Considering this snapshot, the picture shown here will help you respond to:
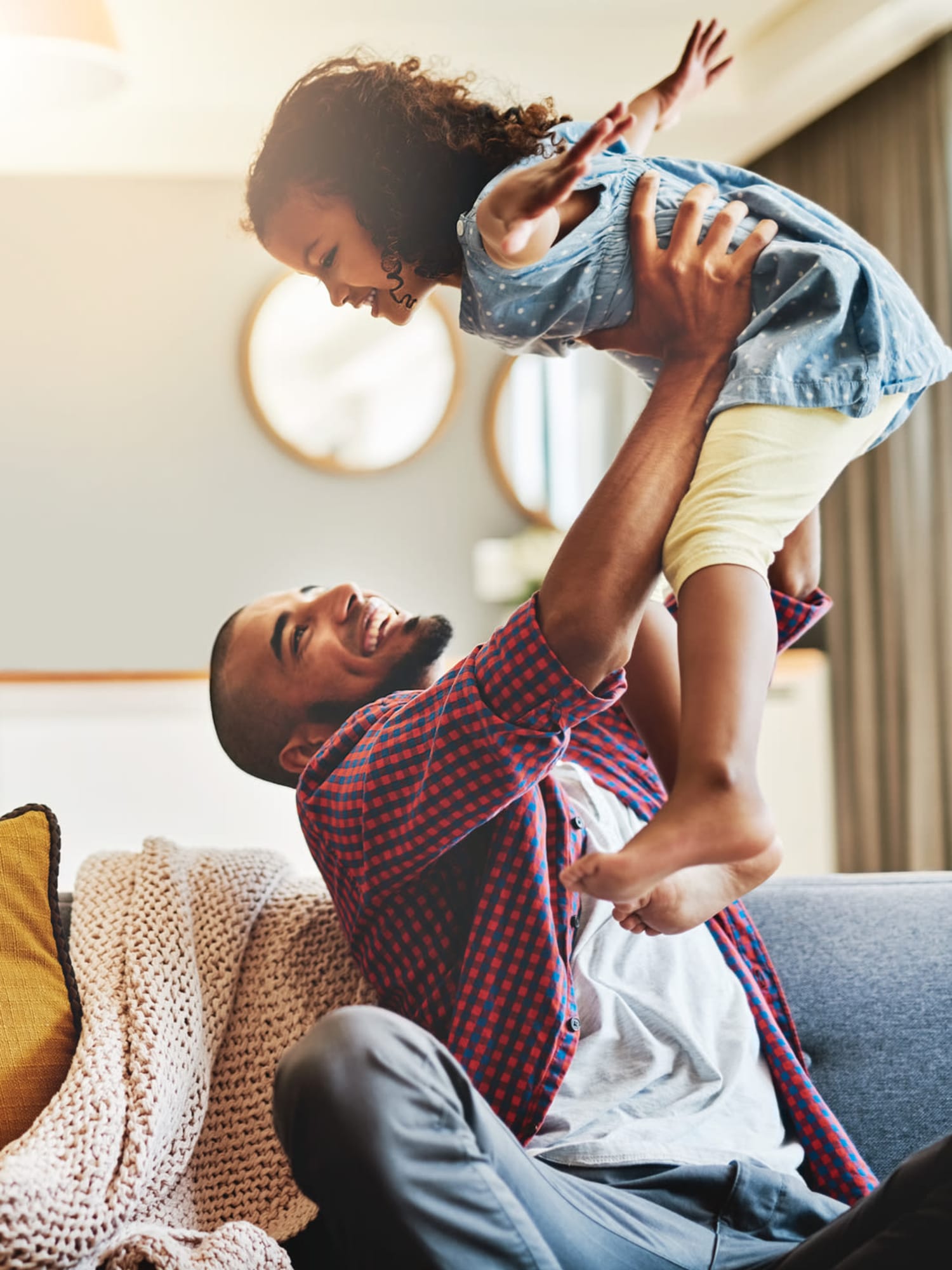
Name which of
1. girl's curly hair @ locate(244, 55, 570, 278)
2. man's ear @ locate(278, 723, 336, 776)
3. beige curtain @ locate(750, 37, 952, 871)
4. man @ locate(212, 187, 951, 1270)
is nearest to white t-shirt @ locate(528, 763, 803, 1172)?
man @ locate(212, 187, 951, 1270)

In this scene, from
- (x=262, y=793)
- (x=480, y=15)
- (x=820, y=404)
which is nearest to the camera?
(x=820, y=404)

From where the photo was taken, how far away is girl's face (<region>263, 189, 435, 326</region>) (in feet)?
4.11

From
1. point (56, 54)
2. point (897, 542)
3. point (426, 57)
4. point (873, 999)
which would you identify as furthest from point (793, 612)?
point (426, 57)

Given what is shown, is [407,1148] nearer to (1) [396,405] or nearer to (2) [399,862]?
(2) [399,862]

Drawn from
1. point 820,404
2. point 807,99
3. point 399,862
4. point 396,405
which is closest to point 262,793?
point 396,405

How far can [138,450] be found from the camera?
3912 millimetres

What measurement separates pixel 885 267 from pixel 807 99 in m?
2.77

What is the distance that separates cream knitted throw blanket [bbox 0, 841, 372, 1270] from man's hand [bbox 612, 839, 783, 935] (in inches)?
13.8

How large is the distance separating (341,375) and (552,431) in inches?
28.3

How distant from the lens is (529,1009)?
41.3 inches

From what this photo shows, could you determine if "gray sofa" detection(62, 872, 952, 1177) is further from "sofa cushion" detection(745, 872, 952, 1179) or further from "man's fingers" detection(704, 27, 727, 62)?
"man's fingers" detection(704, 27, 727, 62)

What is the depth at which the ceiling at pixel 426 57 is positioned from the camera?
136 inches

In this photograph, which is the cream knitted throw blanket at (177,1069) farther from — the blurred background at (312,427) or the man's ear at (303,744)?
the blurred background at (312,427)

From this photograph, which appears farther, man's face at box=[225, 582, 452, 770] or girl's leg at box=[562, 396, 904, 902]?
man's face at box=[225, 582, 452, 770]
